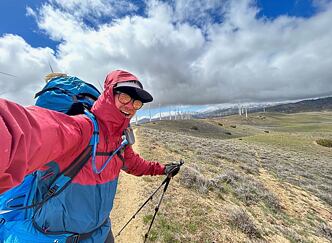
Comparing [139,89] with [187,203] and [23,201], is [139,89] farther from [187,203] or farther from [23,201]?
[187,203]

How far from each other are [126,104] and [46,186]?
110 cm

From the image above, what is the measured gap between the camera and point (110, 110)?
228 centimetres

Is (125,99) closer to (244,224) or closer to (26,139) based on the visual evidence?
(26,139)

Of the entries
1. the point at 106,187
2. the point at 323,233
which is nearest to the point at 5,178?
the point at 106,187

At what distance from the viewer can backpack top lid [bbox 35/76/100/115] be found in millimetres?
2225

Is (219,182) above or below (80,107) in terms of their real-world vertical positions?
below

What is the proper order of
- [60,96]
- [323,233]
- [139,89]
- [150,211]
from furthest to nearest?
[323,233]
[150,211]
[139,89]
[60,96]

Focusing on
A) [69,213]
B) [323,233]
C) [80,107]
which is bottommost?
[323,233]

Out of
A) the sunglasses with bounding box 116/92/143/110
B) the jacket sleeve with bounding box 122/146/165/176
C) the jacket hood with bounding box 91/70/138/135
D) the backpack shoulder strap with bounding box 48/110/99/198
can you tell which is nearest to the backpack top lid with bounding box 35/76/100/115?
the jacket hood with bounding box 91/70/138/135

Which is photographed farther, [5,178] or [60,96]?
[60,96]

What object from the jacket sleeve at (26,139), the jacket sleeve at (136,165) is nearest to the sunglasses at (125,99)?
the jacket sleeve at (26,139)

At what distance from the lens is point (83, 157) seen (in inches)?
81.5

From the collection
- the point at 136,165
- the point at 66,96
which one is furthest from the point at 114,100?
the point at 136,165

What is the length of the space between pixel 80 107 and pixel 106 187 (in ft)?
3.06
